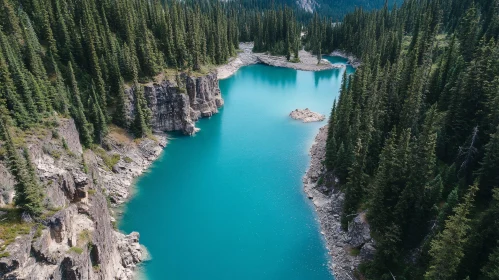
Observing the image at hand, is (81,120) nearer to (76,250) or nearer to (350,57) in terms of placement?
(76,250)

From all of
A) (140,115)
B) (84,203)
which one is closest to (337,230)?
(84,203)

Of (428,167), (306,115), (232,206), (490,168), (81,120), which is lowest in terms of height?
(232,206)

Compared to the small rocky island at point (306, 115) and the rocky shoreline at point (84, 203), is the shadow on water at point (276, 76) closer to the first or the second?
the small rocky island at point (306, 115)

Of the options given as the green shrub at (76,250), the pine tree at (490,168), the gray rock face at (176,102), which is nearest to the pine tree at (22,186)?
the green shrub at (76,250)

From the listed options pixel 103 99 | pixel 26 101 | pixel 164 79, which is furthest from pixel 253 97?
pixel 26 101

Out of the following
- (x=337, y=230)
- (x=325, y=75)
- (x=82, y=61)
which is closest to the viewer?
(x=337, y=230)

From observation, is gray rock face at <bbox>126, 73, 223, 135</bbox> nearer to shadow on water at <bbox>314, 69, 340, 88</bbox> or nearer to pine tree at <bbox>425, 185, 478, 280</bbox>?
shadow on water at <bbox>314, 69, 340, 88</bbox>

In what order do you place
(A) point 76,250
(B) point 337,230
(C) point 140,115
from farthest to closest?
(C) point 140,115, (B) point 337,230, (A) point 76,250
